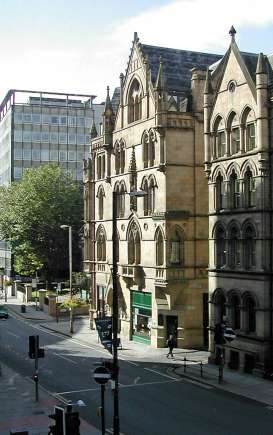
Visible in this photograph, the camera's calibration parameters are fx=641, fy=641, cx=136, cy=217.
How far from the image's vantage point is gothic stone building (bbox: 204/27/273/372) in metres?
35.2

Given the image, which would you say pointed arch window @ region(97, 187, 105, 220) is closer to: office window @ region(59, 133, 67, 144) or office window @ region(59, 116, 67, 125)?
office window @ region(59, 133, 67, 144)

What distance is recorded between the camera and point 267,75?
3650 cm

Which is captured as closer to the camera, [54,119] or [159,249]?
[159,249]

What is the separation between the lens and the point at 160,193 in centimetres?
4609

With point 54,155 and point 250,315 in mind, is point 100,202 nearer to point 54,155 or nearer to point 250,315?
point 250,315

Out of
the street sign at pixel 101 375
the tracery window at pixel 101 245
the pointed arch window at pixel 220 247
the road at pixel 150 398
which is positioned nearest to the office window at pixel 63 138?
the tracery window at pixel 101 245

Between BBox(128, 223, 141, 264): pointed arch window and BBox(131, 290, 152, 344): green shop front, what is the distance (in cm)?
253

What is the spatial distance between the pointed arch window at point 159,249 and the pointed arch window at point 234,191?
860cm

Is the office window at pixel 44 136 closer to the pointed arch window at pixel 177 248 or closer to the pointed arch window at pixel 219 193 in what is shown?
the pointed arch window at pixel 177 248

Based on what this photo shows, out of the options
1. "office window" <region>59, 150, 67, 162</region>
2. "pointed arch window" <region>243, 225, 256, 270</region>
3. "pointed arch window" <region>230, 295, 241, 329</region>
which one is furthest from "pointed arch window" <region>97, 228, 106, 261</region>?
"office window" <region>59, 150, 67, 162</region>

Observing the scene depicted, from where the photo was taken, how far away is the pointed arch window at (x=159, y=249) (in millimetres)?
45734

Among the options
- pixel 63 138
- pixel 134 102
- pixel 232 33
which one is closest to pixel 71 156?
pixel 63 138

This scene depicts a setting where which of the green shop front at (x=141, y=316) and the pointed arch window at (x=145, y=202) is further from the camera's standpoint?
the pointed arch window at (x=145, y=202)

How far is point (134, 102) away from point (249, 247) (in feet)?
63.3
